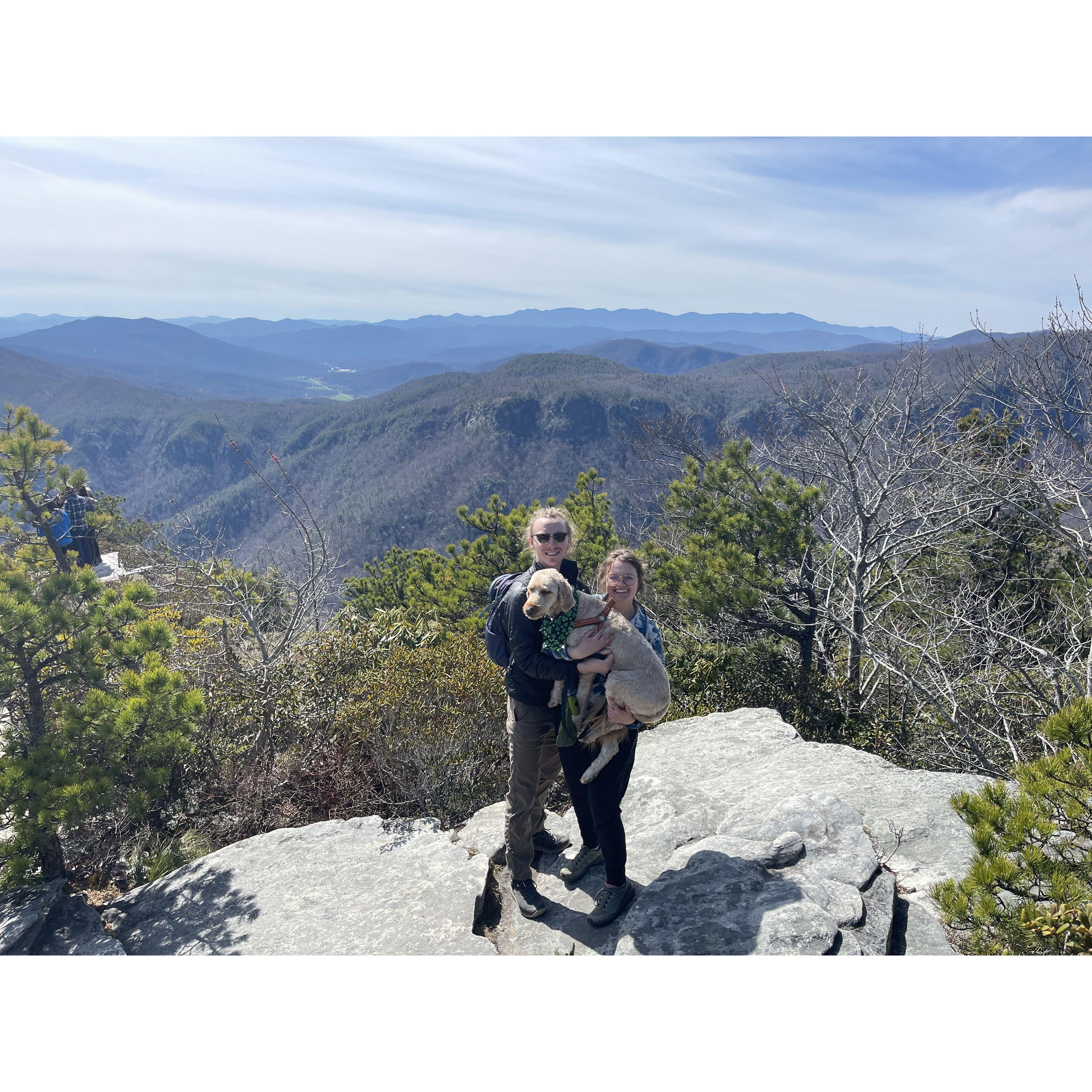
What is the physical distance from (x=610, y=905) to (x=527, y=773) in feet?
2.20

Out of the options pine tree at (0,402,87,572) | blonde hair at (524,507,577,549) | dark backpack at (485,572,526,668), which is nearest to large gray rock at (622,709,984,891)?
dark backpack at (485,572,526,668)

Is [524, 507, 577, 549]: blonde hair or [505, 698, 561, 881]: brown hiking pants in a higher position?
[524, 507, 577, 549]: blonde hair

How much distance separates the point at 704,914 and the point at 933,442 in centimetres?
743

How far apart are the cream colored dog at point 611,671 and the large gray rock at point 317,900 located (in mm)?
1083

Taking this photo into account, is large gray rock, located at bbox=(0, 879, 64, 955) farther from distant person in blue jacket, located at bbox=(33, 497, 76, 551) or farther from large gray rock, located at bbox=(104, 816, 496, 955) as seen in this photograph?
distant person in blue jacket, located at bbox=(33, 497, 76, 551)

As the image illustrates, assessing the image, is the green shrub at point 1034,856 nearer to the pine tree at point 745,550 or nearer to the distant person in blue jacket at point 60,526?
the pine tree at point 745,550

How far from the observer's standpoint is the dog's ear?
2678 millimetres

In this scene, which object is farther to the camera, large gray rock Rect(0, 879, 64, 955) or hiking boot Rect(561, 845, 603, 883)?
hiking boot Rect(561, 845, 603, 883)

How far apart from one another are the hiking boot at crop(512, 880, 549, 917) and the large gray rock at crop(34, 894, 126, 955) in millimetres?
1816

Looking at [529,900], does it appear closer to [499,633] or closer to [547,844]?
[547,844]

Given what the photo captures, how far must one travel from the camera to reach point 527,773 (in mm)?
3031

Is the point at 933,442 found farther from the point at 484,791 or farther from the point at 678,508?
the point at 484,791

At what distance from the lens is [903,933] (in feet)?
8.73

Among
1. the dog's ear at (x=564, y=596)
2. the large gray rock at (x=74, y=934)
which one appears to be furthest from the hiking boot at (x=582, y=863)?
the large gray rock at (x=74, y=934)
